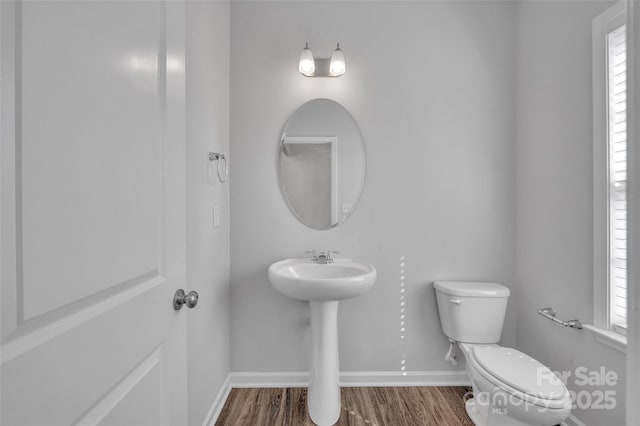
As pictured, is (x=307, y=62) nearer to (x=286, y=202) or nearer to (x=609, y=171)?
(x=286, y=202)

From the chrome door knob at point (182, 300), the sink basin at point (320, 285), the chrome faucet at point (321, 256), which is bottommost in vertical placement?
the sink basin at point (320, 285)

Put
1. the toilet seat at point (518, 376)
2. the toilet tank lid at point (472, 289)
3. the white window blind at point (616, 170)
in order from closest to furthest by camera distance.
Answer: the toilet seat at point (518, 376) → the white window blind at point (616, 170) → the toilet tank lid at point (472, 289)

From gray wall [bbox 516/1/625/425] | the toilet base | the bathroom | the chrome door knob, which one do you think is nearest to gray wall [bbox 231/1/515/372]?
the bathroom

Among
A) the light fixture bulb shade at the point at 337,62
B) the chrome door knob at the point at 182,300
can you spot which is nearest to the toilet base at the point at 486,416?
the chrome door knob at the point at 182,300

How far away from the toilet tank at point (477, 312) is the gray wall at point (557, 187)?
0.24 m

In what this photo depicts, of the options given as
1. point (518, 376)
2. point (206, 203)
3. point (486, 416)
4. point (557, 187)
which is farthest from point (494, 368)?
point (206, 203)

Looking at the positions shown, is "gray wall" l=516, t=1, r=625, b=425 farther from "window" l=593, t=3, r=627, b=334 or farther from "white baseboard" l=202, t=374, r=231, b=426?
"white baseboard" l=202, t=374, r=231, b=426

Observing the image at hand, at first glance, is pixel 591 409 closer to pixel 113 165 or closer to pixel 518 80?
pixel 518 80

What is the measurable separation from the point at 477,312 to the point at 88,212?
1.94 meters

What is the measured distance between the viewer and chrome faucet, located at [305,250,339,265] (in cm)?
193

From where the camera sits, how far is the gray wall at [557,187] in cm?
152

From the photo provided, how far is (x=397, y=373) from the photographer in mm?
2041

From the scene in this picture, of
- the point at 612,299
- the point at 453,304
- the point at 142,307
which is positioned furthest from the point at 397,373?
the point at 142,307

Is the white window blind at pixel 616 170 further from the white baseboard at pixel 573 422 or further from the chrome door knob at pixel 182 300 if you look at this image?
the chrome door knob at pixel 182 300
